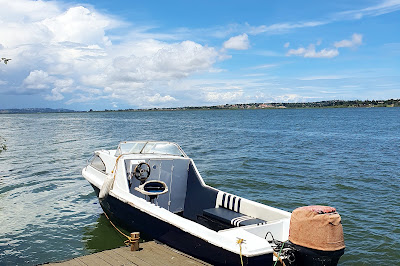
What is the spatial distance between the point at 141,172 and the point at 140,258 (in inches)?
123

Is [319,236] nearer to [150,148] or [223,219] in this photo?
[223,219]

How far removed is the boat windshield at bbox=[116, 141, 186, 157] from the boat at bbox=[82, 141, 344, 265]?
1.2 inches

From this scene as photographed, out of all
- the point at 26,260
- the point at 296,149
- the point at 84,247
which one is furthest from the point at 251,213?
the point at 296,149

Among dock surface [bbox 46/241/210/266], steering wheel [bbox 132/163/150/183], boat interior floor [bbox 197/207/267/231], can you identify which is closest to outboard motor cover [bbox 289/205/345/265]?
dock surface [bbox 46/241/210/266]

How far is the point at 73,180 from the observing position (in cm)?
1641

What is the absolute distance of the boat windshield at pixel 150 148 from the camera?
10.4 m

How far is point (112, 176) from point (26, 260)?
283 cm

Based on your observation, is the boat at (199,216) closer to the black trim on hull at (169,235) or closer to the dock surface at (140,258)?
the black trim on hull at (169,235)

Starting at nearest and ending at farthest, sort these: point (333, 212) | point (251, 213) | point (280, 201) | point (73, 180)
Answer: point (333, 212), point (251, 213), point (280, 201), point (73, 180)

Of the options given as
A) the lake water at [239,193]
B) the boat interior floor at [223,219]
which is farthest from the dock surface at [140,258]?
the lake water at [239,193]

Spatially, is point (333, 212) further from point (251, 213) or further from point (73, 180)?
point (73, 180)

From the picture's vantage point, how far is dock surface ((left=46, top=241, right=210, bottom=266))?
6395 millimetres

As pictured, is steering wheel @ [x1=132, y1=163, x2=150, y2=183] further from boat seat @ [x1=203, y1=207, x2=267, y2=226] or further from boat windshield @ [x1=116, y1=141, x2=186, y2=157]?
boat seat @ [x1=203, y1=207, x2=267, y2=226]

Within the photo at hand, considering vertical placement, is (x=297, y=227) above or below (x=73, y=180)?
above
